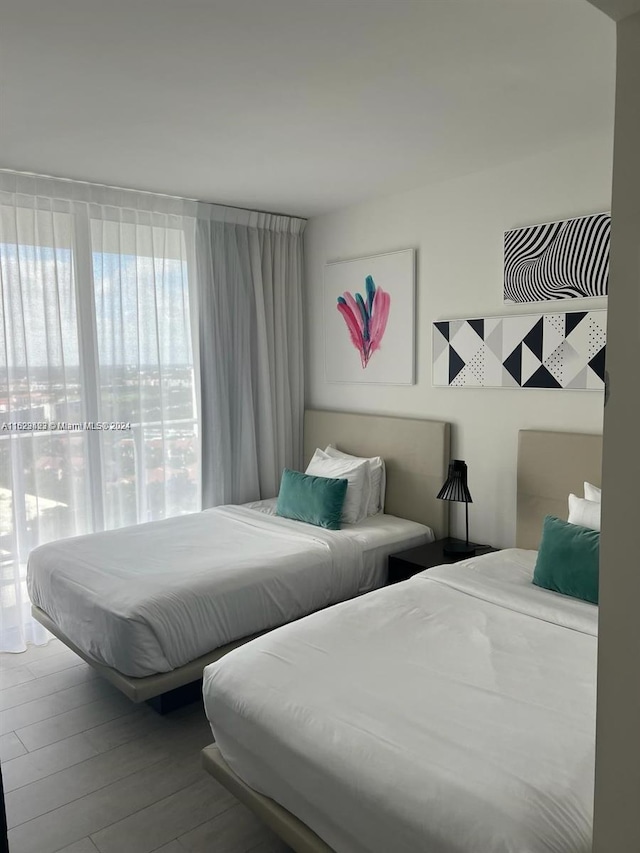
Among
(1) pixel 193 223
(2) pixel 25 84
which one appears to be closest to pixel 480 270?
(1) pixel 193 223

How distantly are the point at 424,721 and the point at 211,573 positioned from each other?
1413mm

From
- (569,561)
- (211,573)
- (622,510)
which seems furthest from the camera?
(211,573)

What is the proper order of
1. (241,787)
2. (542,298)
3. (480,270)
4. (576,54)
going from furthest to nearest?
(480,270)
(542,298)
(576,54)
(241,787)

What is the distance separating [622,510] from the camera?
0.85m

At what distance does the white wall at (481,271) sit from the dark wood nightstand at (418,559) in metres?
0.25

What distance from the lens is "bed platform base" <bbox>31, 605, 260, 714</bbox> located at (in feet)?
8.55

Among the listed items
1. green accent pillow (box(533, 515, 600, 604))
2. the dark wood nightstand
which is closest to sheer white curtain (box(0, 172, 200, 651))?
the dark wood nightstand

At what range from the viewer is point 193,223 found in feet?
13.5

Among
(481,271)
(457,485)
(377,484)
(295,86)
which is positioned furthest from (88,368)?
(481,271)

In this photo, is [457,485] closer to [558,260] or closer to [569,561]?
[569,561]

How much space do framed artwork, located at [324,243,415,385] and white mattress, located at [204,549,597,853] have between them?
182cm

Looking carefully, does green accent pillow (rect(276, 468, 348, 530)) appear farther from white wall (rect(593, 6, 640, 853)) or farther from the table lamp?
white wall (rect(593, 6, 640, 853))

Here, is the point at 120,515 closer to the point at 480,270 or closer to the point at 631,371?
the point at 480,270

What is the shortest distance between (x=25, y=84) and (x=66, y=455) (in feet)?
6.57
